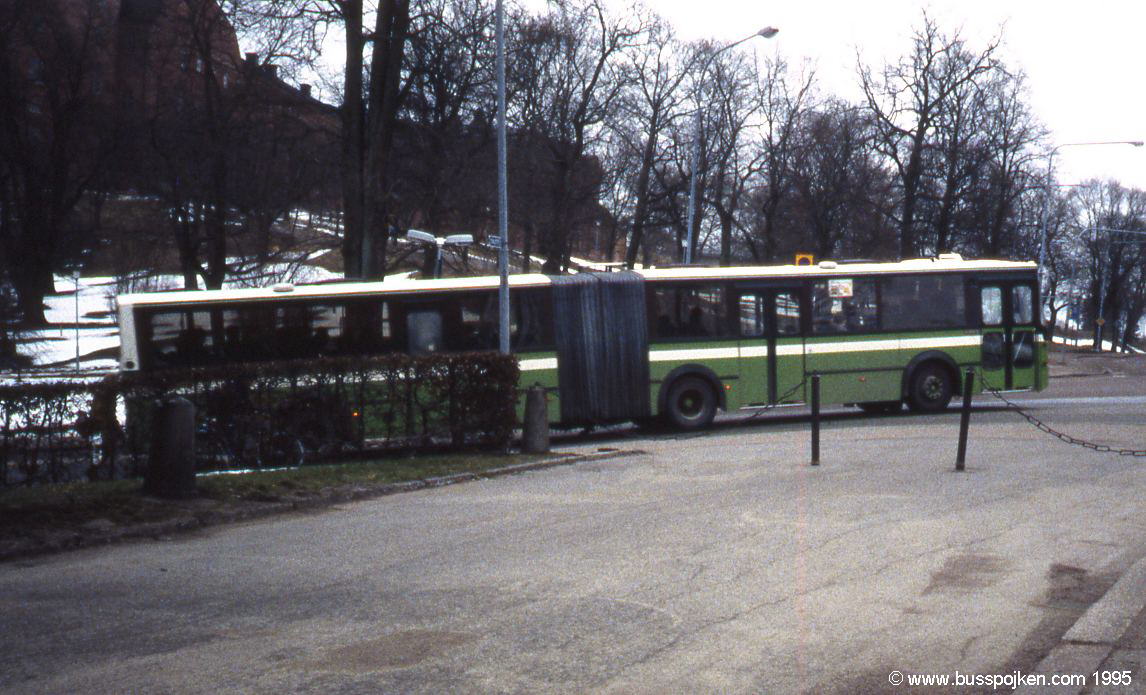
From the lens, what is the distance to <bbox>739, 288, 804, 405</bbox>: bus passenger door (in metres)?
24.8

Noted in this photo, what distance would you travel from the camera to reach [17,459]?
1452 centimetres

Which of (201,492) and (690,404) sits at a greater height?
(690,404)

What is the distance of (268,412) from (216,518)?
564 centimetres

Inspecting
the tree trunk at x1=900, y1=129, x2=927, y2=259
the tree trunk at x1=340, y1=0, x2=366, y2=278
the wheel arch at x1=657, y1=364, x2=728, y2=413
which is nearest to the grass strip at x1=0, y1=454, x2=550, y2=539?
the wheel arch at x1=657, y1=364, x2=728, y2=413

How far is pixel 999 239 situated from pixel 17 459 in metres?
47.0

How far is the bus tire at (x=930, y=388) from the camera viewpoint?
25859 mm

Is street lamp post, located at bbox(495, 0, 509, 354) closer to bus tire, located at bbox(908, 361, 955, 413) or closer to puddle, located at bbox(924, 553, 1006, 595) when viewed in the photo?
bus tire, located at bbox(908, 361, 955, 413)

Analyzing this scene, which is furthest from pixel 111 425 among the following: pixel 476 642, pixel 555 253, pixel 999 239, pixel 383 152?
pixel 999 239

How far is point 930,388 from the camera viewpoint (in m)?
26.0

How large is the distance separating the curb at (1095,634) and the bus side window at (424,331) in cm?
1570

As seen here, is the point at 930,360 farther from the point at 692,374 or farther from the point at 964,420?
the point at 964,420

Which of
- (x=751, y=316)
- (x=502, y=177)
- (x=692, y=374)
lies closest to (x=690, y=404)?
(x=692, y=374)

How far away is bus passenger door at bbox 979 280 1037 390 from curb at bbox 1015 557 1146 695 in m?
18.8

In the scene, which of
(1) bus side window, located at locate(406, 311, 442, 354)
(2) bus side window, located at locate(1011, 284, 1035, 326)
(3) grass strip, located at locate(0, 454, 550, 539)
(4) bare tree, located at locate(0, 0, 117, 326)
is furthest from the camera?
(4) bare tree, located at locate(0, 0, 117, 326)
